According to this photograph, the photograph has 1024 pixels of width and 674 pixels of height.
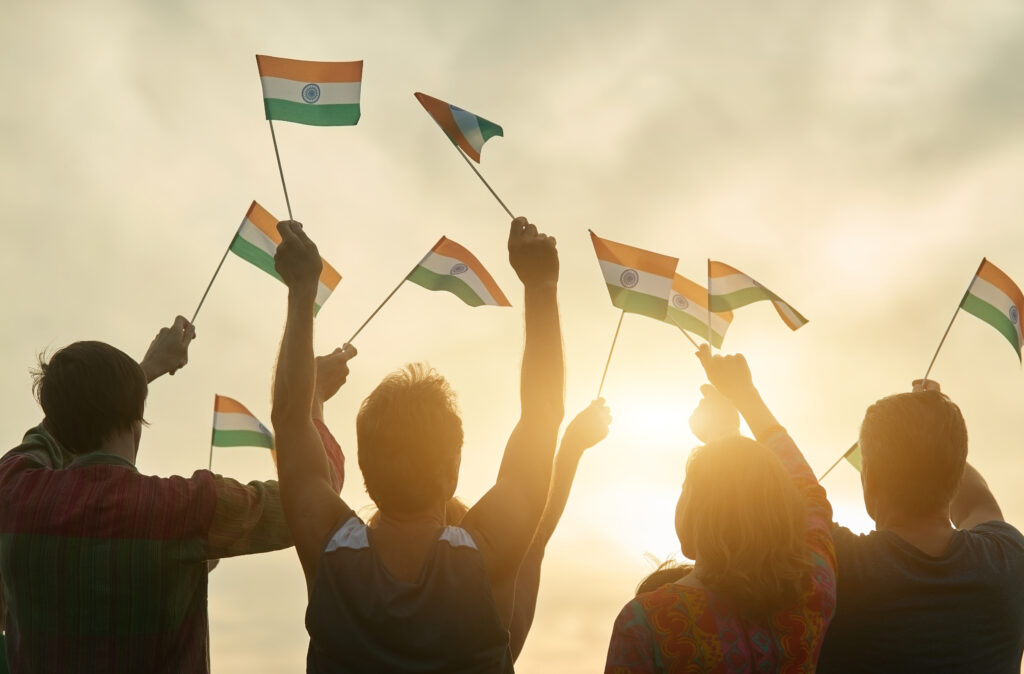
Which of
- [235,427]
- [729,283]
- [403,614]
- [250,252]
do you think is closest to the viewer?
[403,614]

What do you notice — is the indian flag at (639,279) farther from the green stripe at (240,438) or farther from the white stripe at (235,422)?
the white stripe at (235,422)

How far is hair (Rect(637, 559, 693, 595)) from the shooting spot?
4277 millimetres

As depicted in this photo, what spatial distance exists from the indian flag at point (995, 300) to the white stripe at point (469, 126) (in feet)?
12.6

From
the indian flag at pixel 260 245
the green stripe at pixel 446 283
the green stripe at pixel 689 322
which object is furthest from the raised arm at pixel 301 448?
the green stripe at pixel 689 322

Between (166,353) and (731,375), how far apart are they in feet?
8.44

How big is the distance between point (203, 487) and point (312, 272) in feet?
2.74

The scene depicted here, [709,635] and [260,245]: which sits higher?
[260,245]

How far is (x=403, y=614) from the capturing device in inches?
120

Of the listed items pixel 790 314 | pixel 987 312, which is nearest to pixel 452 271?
pixel 790 314

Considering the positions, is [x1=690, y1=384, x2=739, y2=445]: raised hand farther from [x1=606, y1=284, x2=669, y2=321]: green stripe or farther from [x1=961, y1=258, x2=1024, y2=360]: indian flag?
[x1=961, y1=258, x2=1024, y2=360]: indian flag

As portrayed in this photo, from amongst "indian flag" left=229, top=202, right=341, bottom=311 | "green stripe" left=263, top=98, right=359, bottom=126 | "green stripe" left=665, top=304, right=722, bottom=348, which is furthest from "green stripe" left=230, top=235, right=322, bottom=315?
"green stripe" left=665, top=304, right=722, bottom=348

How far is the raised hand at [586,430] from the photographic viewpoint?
4.25 meters

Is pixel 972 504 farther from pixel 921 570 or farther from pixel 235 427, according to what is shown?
pixel 235 427

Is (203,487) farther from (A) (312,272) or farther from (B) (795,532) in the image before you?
(B) (795,532)
